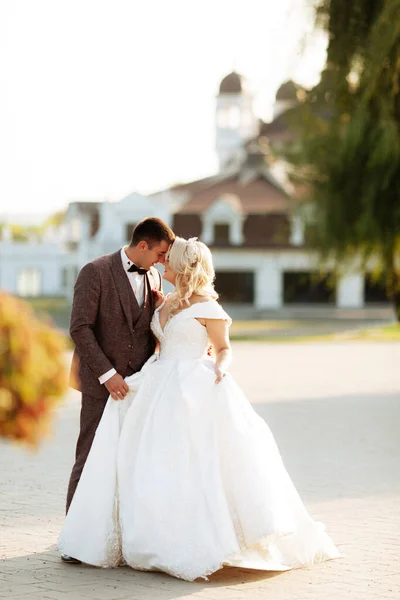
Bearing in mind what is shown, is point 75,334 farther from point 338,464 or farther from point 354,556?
point 338,464

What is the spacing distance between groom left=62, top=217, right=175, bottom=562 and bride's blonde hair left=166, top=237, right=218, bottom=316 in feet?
0.50

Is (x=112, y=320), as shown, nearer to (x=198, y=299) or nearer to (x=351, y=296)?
(x=198, y=299)

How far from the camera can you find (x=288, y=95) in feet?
66.2

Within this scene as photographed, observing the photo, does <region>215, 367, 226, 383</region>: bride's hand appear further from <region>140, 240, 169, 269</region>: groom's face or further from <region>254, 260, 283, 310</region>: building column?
<region>254, 260, 283, 310</region>: building column

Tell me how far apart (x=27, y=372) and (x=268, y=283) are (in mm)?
54148

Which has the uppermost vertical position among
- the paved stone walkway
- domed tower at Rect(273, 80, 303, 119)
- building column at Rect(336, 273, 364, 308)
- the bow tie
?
domed tower at Rect(273, 80, 303, 119)

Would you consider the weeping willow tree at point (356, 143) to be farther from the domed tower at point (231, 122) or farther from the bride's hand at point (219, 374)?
the domed tower at point (231, 122)

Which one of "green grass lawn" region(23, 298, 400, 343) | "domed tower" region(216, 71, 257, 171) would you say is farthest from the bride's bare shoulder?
"domed tower" region(216, 71, 257, 171)

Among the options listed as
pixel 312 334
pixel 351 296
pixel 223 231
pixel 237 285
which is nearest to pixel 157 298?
pixel 312 334

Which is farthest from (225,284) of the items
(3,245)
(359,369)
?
(359,369)

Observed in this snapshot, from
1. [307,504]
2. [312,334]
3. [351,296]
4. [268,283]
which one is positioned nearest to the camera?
[307,504]

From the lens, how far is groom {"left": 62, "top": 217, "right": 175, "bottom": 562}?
6883 millimetres

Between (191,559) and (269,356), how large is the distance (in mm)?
21768

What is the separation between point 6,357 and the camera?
2979 mm
